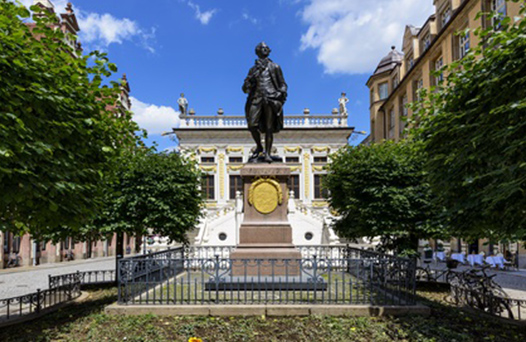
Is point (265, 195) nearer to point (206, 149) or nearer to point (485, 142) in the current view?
point (485, 142)

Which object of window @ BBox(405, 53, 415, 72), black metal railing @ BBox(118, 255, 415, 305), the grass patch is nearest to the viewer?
the grass patch

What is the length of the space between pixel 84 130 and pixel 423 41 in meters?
33.9

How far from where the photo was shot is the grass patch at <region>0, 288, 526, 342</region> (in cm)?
616

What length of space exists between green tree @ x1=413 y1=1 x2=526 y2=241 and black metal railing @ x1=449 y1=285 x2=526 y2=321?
1893 mm

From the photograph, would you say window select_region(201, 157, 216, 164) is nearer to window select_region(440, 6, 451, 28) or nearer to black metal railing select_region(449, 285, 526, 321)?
window select_region(440, 6, 451, 28)

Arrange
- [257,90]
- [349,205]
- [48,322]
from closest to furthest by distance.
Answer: [48,322] → [257,90] → [349,205]

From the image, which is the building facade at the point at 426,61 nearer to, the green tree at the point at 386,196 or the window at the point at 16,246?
the green tree at the point at 386,196

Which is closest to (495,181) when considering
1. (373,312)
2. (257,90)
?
(373,312)

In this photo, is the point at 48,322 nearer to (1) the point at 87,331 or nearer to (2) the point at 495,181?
(1) the point at 87,331

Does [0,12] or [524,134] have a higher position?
[0,12]

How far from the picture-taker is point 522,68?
5.46 metres

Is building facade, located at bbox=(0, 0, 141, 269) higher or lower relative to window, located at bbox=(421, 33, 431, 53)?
lower

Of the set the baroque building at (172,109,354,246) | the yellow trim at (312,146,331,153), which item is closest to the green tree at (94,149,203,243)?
the baroque building at (172,109,354,246)

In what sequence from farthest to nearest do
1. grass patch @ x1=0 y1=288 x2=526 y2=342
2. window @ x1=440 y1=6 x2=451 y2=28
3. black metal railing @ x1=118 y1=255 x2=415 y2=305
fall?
window @ x1=440 y1=6 x2=451 y2=28 < black metal railing @ x1=118 y1=255 x2=415 y2=305 < grass patch @ x1=0 y1=288 x2=526 y2=342
